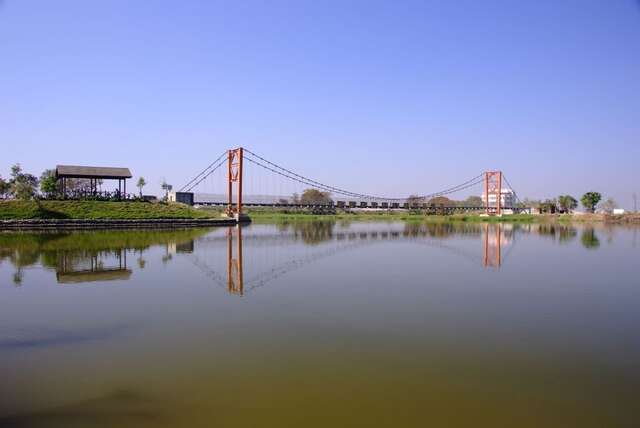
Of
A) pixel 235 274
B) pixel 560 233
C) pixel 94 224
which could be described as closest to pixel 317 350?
pixel 235 274

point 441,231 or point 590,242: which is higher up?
point 441,231

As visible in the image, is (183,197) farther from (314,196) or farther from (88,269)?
(88,269)

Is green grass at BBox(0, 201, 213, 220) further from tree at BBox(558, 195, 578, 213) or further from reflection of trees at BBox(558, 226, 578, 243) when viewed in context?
tree at BBox(558, 195, 578, 213)

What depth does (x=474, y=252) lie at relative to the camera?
54.9 feet

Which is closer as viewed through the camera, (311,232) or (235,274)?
(235,274)

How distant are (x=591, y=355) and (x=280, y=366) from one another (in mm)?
3456

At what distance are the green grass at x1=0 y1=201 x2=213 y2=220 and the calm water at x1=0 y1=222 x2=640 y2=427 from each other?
23812 mm

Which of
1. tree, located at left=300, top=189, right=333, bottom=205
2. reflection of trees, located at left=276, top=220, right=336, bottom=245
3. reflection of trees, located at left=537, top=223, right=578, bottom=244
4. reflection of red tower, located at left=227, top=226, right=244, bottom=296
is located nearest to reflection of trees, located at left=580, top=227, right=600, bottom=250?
reflection of trees, located at left=537, top=223, right=578, bottom=244

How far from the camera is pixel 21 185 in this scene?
35.0m

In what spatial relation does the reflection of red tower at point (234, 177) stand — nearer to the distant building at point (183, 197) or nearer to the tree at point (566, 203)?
the distant building at point (183, 197)

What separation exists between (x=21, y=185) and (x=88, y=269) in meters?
29.5

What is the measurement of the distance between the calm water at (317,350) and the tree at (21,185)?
93.7 feet

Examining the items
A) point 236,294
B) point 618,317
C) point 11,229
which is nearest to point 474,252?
point 618,317

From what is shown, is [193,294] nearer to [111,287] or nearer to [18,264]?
[111,287]
